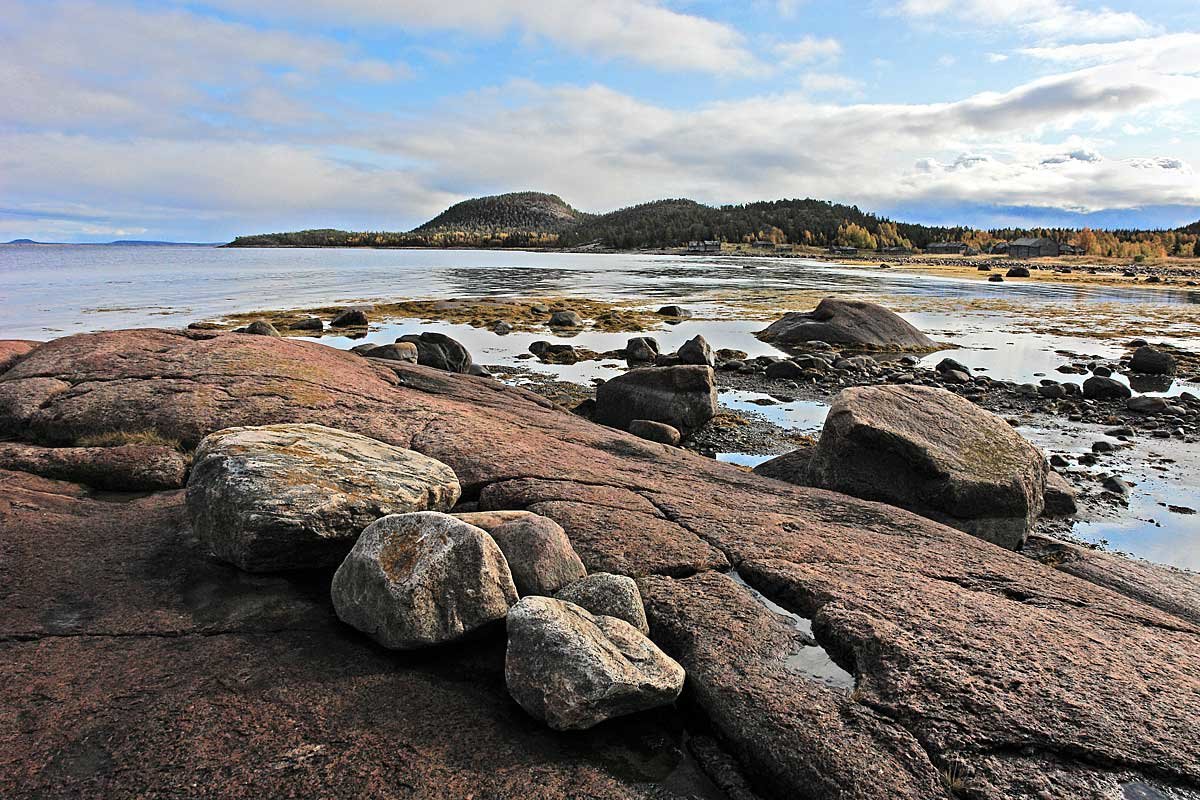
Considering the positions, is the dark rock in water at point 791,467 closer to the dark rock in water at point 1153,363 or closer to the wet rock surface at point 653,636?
the wet rock surface at point 653,636

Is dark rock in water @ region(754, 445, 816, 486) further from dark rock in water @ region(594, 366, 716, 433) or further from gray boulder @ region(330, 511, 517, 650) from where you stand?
gray boulder @ region(330, 511, 517, 650)

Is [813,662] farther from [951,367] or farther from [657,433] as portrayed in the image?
[951,367]

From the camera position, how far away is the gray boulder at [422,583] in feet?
14.6

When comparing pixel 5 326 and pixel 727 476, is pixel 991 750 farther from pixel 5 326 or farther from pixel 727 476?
pixel 5 326

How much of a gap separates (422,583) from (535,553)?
928 millimetres

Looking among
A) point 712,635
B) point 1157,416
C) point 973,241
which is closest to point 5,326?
point 712,635

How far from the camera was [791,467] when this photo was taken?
10727 millimetres

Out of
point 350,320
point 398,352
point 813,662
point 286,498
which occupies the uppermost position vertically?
point 286,498

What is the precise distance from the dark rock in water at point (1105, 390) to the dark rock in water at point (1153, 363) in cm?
529

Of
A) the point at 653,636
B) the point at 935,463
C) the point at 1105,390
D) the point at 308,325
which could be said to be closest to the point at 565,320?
the point at 308,325

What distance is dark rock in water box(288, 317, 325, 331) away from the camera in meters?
30.8

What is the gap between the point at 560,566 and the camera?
5188mm

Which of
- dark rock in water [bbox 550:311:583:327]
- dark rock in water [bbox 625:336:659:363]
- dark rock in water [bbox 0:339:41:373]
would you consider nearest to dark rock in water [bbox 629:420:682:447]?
dark rock in water [bbox 0:339:41:373]

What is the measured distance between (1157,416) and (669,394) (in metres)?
11.5
